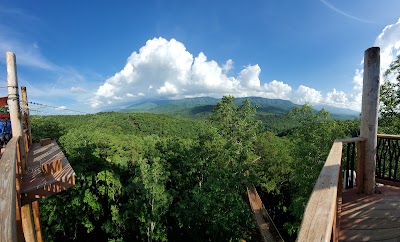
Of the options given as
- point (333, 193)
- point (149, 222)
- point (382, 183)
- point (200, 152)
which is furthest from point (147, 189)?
point (333, 193)

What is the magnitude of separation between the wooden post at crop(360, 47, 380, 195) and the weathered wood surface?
2378mm

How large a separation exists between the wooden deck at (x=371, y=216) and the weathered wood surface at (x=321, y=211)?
1429 mm

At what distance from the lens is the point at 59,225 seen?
1436 cm

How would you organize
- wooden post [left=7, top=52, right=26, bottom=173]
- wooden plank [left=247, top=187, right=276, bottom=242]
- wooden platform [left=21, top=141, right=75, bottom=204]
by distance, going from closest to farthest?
wooden platform [left=21, top=141, right=75, bottom=204], wooden post [left=7, top=52, right=26, bottom=173], wooden plank [left=247, top=187, right=276, bottom=242]

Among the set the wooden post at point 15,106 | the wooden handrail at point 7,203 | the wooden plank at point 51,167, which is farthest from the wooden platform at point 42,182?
the wooden handrail at point 7,203

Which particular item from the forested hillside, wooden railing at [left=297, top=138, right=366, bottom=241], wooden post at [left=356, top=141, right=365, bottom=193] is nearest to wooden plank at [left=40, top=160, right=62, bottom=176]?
wooden railing at [left=297, top=138, right=366, bottom=241]

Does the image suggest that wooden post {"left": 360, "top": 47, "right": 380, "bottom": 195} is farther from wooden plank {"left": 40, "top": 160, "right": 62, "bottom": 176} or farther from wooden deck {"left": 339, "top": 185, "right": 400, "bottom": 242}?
wooden plank {"left": 40, "top": 160, "right": 62, "bottom": 176}

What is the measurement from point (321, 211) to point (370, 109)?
3.19 m

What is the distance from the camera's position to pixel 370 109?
11.6 feet

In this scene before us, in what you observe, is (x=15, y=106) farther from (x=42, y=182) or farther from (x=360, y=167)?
(x=360, y=167)

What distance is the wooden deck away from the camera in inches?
101

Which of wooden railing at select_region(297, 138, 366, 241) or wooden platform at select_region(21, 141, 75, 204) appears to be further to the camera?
wooden platform at select_region(21, 141, 75, 204)

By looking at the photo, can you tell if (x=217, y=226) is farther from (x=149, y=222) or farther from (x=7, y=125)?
(x=7, y=125)

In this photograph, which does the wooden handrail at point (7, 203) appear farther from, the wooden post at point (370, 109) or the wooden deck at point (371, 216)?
the wooden post at point (370, 109)
